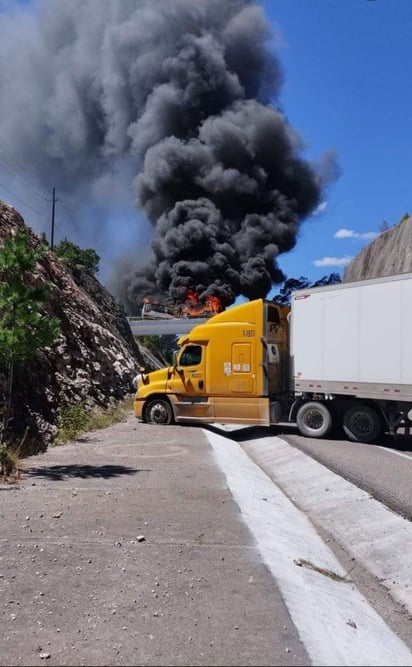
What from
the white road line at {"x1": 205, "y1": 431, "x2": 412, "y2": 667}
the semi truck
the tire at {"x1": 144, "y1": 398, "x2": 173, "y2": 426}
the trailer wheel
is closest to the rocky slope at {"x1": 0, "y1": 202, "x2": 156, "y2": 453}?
the tire at {"x1": 144, "y1": 398, "x2": 173, "y2": 426}

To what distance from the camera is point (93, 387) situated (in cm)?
1555

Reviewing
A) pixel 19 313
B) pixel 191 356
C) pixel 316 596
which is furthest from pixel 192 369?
pixel 316 596

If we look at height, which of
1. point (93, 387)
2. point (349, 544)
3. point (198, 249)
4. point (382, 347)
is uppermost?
point (198, 249)

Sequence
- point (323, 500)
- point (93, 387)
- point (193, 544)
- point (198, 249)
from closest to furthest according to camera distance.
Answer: point (193, 544), point (323, 500), point (93, 387), point (198, 249)

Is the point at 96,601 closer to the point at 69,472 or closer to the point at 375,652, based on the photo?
the point at 375,652

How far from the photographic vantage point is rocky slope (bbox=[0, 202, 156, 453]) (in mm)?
11586

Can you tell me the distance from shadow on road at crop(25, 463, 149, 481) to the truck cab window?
6.26 metres

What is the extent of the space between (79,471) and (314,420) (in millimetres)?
6703

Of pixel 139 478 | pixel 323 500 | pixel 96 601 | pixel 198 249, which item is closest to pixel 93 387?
pixel 139 478

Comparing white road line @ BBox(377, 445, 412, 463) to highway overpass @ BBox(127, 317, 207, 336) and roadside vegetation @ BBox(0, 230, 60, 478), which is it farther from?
highway overpass @ BBox(127, 317, 207, 336)

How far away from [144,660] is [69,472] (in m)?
5.09

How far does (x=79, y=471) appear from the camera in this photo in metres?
7.94

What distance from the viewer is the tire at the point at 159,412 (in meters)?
14.7

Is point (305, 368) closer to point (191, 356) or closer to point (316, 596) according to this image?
point (191, 356)
